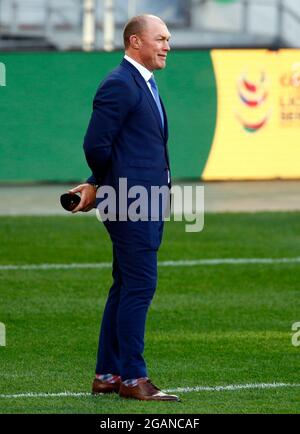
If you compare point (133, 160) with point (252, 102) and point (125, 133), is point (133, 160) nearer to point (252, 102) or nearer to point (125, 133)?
point (125, 133)

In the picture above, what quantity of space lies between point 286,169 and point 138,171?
1342 cm

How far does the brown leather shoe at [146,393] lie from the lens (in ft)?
24.0

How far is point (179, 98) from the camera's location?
20.2 m

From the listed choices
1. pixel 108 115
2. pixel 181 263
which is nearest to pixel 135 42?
pixel 108 115

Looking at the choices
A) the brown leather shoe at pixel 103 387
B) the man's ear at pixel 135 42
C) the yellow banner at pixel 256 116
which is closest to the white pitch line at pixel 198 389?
the brown leather shoe at pixel 103 387

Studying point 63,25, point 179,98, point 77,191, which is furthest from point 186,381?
point 63,25

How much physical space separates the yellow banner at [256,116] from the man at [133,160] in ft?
42.4

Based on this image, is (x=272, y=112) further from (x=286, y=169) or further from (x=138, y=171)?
(x=138, y=171)

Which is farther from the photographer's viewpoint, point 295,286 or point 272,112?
point 272,112

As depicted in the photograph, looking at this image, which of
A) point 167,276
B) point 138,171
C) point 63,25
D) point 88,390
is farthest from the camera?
point 63,25

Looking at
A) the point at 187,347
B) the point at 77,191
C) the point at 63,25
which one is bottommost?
the point at 187,347

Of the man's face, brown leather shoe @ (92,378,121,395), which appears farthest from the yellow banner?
the man's face

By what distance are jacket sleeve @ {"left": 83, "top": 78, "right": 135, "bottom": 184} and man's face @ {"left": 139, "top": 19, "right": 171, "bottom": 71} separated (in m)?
0.25
